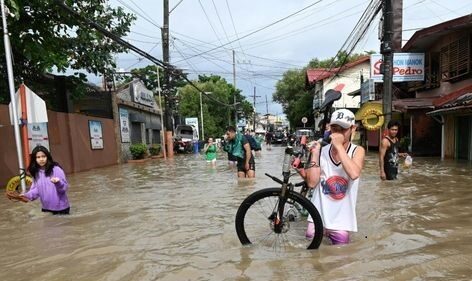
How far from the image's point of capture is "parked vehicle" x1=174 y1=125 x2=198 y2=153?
110 ft

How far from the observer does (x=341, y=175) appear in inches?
166

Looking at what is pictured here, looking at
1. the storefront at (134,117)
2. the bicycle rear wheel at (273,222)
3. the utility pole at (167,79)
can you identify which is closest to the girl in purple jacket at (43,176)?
the bicycle rear wheel at (273,222)

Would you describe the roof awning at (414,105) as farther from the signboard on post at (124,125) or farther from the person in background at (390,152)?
the signboard on post at (124,125)

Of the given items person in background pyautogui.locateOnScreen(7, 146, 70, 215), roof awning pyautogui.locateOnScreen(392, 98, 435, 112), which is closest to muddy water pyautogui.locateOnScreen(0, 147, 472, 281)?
person in background pyautogui.locateOnScreen(7, 146, 70, 215)

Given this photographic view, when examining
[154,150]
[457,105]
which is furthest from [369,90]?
[154,150]

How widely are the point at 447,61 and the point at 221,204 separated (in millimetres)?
14061

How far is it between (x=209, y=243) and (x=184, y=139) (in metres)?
30.7

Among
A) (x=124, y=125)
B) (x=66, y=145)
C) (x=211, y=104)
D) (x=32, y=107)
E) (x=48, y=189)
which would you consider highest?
(x=211, y=104)

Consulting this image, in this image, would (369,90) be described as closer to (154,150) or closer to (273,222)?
(154,150)

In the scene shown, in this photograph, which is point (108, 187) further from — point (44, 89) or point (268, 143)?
point (268, 143)

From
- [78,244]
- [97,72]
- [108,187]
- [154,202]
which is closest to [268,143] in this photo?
[97,72]

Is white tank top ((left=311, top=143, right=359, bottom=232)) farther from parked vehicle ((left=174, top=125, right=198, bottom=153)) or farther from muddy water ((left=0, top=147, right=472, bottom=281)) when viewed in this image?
parked vehicle ((left=174, top=125, right=198, bottom=153))

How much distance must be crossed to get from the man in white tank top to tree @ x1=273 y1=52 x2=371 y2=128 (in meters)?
47.5

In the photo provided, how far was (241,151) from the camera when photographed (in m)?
Answer: 10.8
